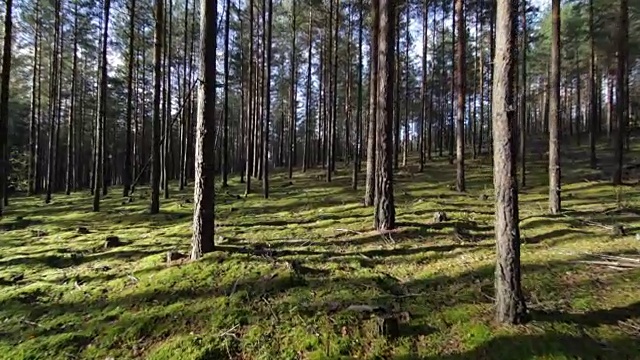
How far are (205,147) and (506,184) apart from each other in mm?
4861

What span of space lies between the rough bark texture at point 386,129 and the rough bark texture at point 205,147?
381cm

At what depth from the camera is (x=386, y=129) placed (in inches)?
356

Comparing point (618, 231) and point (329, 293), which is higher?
point (618, 231)

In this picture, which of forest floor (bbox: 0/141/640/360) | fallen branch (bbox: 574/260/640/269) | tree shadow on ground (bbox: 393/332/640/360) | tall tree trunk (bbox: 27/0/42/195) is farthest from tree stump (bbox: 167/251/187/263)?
tall tree trunk (bbox: 27/0/42/195)

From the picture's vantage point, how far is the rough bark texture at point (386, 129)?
350 inches

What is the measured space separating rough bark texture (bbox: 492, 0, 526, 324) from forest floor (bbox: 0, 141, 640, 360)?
0.31 meters

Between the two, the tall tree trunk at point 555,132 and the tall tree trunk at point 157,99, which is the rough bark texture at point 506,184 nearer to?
the tall tree trunk at point 555,132

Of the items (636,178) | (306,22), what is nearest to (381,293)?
(636,178)

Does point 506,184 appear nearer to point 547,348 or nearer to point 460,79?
point 547,348

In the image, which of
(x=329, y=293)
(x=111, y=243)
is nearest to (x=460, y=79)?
(x=329, y=293)

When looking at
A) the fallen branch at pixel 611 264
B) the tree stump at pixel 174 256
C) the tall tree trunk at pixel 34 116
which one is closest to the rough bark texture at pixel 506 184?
the fallen branch at pixel 611 264

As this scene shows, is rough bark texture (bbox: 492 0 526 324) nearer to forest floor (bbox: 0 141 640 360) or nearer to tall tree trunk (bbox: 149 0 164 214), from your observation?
forest floor (bbox: 0 141 640 360)

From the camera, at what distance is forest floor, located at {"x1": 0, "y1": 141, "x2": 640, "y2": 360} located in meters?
4.54

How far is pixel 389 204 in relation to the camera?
8.93m
